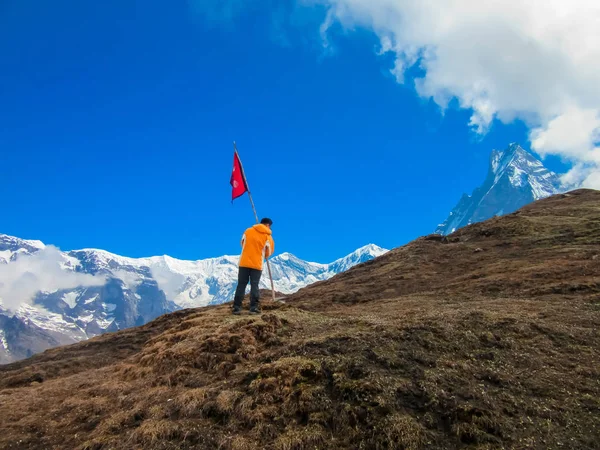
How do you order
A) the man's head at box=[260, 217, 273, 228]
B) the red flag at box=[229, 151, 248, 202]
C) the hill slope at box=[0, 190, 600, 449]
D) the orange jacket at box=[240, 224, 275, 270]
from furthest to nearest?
the red flag at box=[229, 151, 248, 202] < the man's head at box=[260, 217, 273, 228] < the orange jacket at box=[240, 224, 275, 270] < the hill slope at box=[0, 190, 600, 449]

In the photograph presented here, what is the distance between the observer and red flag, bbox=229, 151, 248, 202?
22.1m

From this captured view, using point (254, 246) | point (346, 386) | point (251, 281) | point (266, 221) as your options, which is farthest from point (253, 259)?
point (346, 386)

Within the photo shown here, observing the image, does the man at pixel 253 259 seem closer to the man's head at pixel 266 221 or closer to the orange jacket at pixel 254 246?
the orange jacket at pixel 254 246

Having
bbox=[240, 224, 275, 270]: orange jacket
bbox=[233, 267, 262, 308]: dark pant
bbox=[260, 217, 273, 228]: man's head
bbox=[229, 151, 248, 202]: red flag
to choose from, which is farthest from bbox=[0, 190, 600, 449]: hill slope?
bbox=[229, 151, 248, 202]: red flag

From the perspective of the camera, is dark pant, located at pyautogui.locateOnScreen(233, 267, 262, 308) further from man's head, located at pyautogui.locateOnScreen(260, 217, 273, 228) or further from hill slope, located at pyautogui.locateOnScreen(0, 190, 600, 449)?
man's head, located at pyautogui.locateOnScreen(260, 217, 273, 228)

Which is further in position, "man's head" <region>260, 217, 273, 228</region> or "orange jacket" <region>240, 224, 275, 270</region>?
"man's head" <region>260, 217, 273, 228</region>

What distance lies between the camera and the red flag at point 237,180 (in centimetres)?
2212

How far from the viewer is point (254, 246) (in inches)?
608

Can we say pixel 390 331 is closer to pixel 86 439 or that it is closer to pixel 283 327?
pixel 283 327

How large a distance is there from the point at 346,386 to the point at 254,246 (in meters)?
8.33

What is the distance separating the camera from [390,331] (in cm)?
1027

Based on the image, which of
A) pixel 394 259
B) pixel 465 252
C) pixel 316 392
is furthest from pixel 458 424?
pixel 394 259

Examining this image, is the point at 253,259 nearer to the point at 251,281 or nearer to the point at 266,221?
the point at 251,281

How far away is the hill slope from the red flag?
8678 mm
